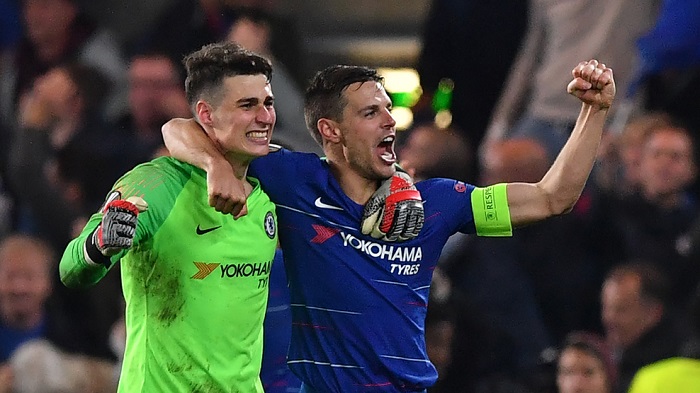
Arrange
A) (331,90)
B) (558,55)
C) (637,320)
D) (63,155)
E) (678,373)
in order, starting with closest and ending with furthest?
(331,90)
(678,373)
(637,320)
(558,55)
(63,155)

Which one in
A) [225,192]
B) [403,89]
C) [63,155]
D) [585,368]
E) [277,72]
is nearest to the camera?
[225,192]

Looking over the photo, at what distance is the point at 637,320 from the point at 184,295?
142 inches

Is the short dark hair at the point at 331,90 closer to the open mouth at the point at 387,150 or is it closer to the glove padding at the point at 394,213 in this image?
the open mouth at the point at 387,150

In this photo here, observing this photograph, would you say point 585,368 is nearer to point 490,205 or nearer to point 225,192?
point 490,205

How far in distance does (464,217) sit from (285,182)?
667 mm

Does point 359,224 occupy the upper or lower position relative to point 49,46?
lower

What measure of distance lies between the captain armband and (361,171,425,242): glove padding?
0.22m

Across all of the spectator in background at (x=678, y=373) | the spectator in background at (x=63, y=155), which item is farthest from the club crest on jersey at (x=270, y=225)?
the spectator in background at (x=63, y=155)

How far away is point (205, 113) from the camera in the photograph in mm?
4656

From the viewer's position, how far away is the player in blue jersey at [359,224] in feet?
15.3

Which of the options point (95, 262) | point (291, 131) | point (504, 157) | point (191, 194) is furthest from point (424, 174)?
point (95, 262)

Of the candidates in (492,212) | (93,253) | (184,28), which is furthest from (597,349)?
(93,253)

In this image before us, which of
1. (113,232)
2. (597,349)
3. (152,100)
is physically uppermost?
(152,100)

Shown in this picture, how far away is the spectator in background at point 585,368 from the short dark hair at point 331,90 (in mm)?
2750
